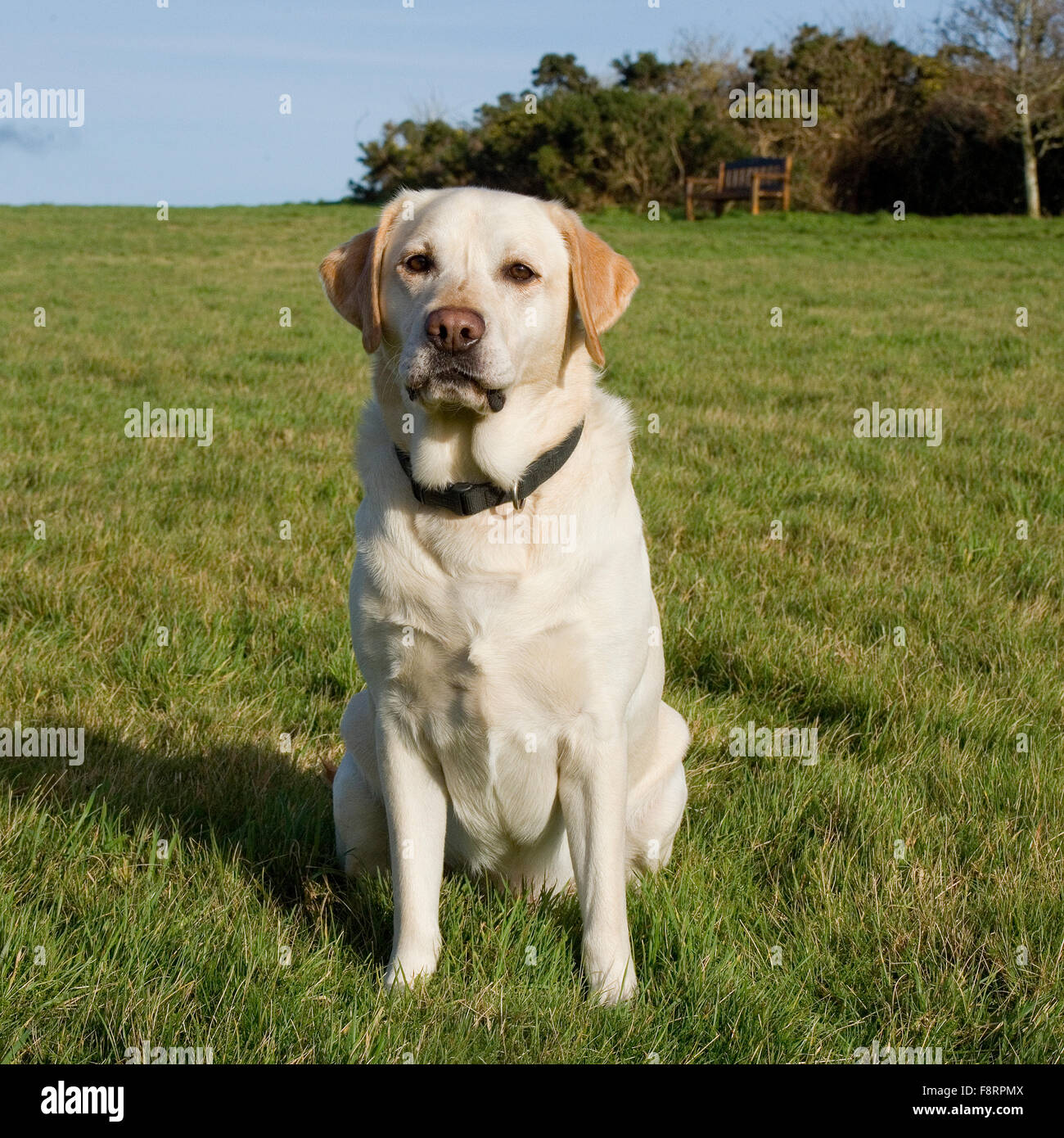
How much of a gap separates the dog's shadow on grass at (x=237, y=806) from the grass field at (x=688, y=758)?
1 cm

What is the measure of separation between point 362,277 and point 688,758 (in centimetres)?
165

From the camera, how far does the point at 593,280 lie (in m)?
2.66

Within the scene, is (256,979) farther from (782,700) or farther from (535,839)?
(782,700)

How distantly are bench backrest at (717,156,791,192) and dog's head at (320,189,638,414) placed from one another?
2735cm

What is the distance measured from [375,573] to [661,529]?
9.52ft

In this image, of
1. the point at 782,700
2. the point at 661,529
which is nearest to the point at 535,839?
the point at 782,700

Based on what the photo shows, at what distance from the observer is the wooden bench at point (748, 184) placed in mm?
27750

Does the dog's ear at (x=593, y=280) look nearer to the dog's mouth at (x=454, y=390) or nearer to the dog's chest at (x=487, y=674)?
the dog's mouth at (x=454, y=390)

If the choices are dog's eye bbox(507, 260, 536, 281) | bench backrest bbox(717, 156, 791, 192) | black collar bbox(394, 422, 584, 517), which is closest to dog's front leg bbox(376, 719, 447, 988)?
black collar bbox(394, 422, 584, 517)

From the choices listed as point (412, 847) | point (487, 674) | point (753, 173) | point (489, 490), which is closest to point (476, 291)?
point (489, 490)

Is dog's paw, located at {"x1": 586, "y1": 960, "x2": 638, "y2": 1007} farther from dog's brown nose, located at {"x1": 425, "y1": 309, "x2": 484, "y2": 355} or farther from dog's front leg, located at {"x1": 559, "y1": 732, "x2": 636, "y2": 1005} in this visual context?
dog's brown nose, located at {"x1": 425, "y1": 309, "x2": 484, "y2": 355}

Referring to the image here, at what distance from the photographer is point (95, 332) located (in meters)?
11.6

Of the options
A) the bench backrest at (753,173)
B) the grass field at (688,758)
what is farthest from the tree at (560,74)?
the grass field at (688,758)

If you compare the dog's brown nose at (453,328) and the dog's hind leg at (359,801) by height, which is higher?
the dog's brown nose at (453,328)
